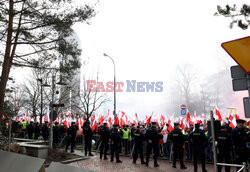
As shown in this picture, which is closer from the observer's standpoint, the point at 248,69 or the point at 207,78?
the point at 248,69

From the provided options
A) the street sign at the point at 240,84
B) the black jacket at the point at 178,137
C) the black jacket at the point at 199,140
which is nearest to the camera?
the street sign at the point at 240,84

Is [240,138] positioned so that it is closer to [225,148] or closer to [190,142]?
[225,148]

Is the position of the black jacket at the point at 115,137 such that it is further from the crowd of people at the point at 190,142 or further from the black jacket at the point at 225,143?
the black jacket at the point at 225,143

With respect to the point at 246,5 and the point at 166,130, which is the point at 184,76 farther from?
the point at 246,5

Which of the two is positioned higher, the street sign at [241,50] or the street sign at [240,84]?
the street sign at [241,50]

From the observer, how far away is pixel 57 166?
9.67 ft

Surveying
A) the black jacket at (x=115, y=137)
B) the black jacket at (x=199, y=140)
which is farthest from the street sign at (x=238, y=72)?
the black jacket at (x=115, y=137)

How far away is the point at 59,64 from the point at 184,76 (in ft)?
116

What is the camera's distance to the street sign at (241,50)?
4793 millimetres

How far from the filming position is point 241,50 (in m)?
4.88

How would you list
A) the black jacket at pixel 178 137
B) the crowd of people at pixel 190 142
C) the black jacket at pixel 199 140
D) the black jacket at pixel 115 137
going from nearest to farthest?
the crowd of people at pixel 190 142
the black jacket at pixel 199 140
the black jacket at pixel 178 137
the black jacket at pixel 115 137

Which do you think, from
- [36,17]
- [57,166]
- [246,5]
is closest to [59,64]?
[36,17]

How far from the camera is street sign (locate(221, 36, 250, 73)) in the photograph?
15.7 ft

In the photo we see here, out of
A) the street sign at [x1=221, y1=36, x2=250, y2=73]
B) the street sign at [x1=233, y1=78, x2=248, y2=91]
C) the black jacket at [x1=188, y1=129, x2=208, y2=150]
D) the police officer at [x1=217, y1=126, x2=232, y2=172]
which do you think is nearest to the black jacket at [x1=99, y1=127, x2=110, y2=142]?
the black jacket at [x1=188, y1=129, x2=208, y2=150]
